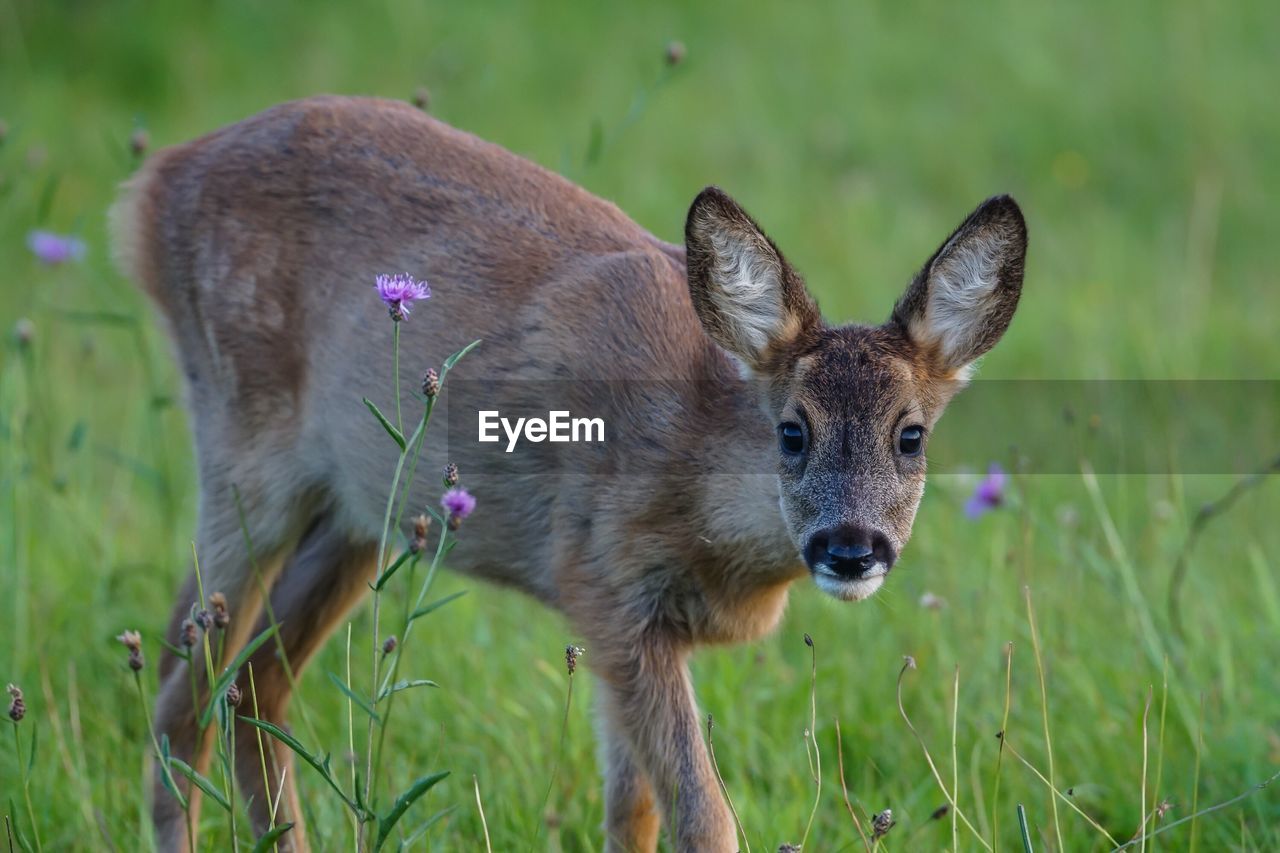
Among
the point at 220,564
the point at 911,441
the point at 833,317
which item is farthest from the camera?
the point at 833,317

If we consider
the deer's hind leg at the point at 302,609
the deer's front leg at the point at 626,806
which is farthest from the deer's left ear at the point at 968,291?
the deer's hind leg at the point at 302,609

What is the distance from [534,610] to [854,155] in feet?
16.4

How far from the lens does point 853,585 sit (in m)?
3.33

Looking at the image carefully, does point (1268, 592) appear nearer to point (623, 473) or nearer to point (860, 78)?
point (623, 473)

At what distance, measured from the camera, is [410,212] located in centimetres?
436

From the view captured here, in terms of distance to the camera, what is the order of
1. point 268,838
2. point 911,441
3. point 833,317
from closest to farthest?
point 268,838, point 911,441, point 833,317

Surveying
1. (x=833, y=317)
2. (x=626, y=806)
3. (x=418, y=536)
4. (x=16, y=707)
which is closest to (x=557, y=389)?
(x=626, y=806)

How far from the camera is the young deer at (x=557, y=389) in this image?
364cm

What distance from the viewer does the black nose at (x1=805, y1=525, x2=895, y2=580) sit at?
333 centimetres

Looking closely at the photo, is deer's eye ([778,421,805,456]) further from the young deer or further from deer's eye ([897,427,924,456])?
deer's eye ([897,427,924,456])

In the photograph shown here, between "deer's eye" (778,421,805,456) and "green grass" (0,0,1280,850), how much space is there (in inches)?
27.8

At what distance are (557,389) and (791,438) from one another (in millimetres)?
735

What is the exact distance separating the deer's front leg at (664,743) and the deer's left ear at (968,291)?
0.90 meters

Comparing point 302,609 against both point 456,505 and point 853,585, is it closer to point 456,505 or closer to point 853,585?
point 853,585
